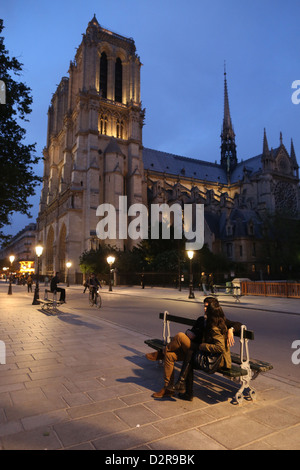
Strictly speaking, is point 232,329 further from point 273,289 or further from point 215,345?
point 273,289

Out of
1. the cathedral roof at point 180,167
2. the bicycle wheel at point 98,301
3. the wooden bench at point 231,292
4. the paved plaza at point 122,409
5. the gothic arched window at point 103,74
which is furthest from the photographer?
the cathedral roof at point 180,167

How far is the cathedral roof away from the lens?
6754cm

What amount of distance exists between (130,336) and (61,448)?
4.77 meters

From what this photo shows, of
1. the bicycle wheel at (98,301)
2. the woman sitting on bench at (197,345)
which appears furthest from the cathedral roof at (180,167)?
the woman sitting on bench at (197,345)

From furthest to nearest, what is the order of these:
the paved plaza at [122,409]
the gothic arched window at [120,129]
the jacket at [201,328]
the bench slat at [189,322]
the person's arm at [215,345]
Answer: the gothic arched window at [120,129] → the jacket at [201,328] → the bench slat at [189,322] → the person's arm at [215,345] → the paved plaza at [122,409]

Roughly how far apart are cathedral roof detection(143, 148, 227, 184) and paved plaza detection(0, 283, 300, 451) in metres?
61.3

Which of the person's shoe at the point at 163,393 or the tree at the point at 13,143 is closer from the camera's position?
the person's shoe at the point at 163,393

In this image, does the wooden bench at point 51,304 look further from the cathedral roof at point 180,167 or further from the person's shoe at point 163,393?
the cathedral roof at point 180,167

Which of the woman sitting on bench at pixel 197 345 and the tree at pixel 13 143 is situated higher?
the tree at pixel 13 143

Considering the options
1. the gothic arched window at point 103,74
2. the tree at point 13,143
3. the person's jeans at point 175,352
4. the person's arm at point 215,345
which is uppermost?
the gothic arched window at point 103,74

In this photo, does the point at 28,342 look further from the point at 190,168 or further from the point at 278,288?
the point at 190,168

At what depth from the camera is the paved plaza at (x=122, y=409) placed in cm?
270

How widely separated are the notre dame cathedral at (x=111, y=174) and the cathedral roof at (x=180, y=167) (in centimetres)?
43

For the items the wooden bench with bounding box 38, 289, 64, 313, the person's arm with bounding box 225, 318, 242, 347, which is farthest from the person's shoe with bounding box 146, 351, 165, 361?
the wooden bench with bounding box 38, 289, 64, 313
